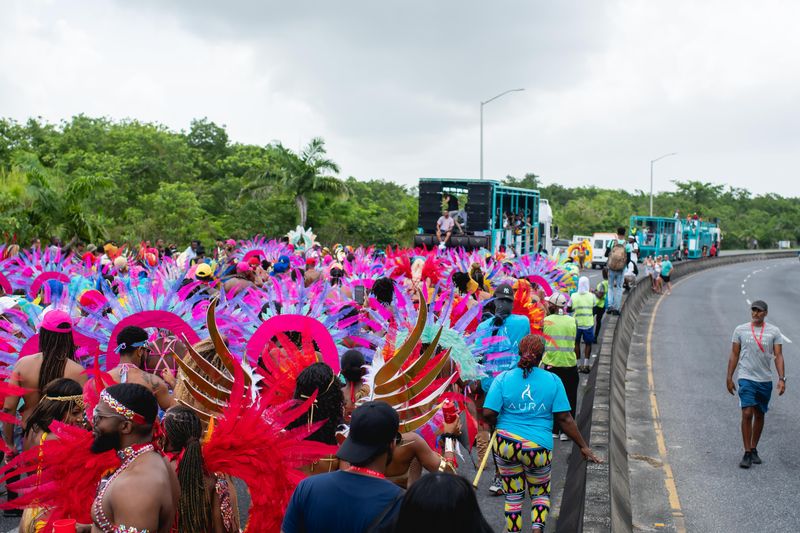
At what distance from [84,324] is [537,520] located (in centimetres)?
377

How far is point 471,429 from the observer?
6.89 m

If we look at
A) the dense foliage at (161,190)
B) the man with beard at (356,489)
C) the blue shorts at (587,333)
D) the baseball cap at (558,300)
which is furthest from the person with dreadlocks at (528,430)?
the dense foliage at (161,190)

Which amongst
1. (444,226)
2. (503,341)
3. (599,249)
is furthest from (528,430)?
(599,249)

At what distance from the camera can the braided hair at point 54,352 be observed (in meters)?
6.00

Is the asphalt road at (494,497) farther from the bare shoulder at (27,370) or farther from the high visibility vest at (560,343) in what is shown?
the bare shoulder at (27,370)

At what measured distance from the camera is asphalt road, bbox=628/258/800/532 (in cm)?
770

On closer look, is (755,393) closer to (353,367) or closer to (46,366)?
(353,367)

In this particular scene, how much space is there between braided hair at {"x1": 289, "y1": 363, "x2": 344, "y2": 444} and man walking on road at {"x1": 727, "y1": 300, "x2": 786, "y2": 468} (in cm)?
580

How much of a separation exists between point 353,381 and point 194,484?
171cm

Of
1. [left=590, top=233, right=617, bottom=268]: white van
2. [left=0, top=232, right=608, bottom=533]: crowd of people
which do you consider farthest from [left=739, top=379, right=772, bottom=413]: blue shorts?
[left=590, top=233, right=617, bottom=268]: white van

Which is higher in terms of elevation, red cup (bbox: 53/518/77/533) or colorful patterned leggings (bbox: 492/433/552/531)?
red cup (bbox: 53/518/77/533)

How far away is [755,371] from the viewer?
901 centimetres

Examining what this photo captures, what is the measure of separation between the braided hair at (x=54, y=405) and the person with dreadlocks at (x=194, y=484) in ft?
4.67

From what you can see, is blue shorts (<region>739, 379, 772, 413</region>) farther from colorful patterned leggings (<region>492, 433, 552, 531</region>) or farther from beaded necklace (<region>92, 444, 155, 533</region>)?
beaded necklace (<region>92, 444, 155, 533</region>)
